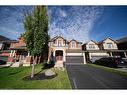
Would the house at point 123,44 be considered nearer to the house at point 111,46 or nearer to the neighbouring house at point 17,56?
the house at point 111,46

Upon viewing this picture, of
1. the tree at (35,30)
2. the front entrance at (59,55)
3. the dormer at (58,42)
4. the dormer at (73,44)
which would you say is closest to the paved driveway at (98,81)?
the tree at (35,30)

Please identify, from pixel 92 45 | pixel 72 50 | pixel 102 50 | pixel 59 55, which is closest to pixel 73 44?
pixel 72 50

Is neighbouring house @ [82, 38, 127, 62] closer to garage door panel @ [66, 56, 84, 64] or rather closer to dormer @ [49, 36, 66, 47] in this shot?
garage door panel @ [66, 56, 84, 64]

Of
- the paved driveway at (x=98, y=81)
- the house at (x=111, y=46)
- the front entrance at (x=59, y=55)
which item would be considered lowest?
the paved driveway at (x=98, y=81)

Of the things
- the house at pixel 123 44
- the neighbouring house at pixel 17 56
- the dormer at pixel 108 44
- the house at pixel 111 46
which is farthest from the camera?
the dormer at pixel 108 44

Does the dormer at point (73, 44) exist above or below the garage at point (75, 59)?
above

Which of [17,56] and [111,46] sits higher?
[111,46]

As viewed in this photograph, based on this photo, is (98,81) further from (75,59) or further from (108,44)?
(108,44)

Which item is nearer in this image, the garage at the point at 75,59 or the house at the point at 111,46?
the garage at the point at 75,59

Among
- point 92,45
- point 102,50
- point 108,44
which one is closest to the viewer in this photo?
point 102,50

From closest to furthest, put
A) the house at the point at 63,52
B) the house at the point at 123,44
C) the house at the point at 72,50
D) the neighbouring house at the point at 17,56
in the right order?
the neighbouring house at the point at 17,56 → the house at the point at 72,50 → the house at the point at 63,52 → the house at the point at 123,44

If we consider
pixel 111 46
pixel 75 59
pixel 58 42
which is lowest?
pixel 75 59

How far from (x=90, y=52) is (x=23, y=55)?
692 inches

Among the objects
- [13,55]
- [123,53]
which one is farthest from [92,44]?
[13,55]
